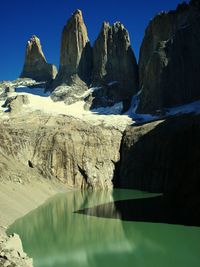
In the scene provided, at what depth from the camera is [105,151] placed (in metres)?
88.2

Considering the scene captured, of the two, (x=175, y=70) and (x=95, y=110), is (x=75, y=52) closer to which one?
(x=95, y=110)

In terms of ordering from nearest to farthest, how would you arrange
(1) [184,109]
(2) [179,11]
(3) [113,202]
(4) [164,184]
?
(3) [113,202], (4) [164,184], (1) [184,109], (2) [179,11]

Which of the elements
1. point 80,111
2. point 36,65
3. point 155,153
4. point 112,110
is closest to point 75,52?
point 36,65

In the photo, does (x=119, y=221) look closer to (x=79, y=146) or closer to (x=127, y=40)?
(x=79, y=146)

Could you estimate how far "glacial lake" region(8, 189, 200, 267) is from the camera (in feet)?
99.0

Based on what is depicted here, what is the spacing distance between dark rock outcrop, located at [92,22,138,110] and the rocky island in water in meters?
0.28

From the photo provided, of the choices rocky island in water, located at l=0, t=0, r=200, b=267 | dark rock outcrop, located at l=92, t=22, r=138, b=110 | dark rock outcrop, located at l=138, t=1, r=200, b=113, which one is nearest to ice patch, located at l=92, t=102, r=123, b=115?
rocky island in water, located at l=0, t=0, r=200, b=267

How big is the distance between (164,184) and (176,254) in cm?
4456

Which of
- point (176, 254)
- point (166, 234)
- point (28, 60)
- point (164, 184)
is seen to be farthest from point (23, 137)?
point (28, 60)

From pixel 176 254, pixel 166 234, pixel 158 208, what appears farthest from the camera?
pixel 158 208

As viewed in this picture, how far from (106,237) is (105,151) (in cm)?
5015

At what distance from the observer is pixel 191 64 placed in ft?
339

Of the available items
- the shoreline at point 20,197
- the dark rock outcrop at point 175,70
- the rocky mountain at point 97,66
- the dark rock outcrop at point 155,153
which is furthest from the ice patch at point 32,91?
the shoreline at point 20,197

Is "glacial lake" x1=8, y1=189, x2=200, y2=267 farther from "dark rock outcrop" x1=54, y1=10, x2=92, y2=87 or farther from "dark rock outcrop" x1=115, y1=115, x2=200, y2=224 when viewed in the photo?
"dark rock outcrop" x1=54, y1=10, x2=92, y2=87
